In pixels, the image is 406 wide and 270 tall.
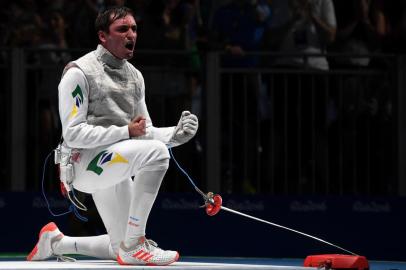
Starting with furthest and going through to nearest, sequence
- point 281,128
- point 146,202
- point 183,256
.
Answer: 1. point 281,128
2. point 183,256
3. point 146,202

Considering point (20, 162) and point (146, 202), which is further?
point (20, 162)

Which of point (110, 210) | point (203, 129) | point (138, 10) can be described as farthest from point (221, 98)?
point (110, 210)

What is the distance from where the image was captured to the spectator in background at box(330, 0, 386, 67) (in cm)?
1107

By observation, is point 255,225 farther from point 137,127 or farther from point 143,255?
point 137,127

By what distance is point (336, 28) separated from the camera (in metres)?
11.0

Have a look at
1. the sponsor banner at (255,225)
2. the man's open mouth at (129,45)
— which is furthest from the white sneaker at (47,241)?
the sponsor banner at (255,225)

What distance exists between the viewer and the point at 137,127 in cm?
638

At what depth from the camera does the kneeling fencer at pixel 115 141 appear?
252 inches

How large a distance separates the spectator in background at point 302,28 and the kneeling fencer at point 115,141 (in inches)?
166

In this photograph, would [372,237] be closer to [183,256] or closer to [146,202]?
[183,256]

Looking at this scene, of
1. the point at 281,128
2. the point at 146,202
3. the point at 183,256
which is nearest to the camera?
the point at 146,202

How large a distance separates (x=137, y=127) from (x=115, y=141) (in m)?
0.18

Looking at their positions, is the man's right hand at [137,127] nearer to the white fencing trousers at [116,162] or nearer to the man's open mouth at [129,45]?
the white fencing trousers at [116,162]

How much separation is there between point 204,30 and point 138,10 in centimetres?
72
